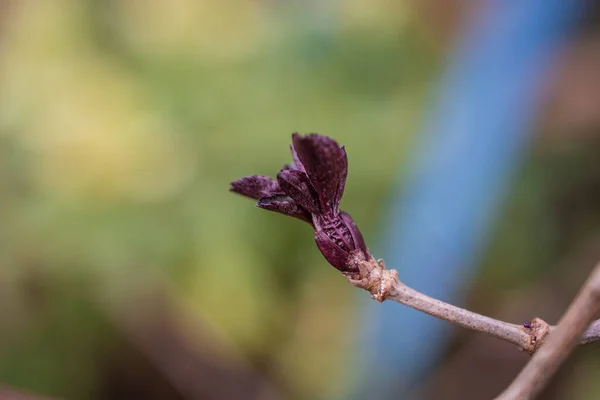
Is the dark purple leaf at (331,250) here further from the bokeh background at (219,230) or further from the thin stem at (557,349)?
the bokeh background at (219,230)

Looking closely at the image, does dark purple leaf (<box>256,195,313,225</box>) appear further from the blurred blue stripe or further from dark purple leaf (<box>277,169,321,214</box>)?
the blurred blue stripe

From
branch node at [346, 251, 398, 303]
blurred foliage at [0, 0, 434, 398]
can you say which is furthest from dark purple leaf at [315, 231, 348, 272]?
blurred foliage at [0, 0, 434, 398]

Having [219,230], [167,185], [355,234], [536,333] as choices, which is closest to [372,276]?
[355,234]

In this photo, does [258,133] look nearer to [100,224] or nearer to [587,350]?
[100,224]

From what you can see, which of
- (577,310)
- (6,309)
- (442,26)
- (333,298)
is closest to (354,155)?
(333,298)

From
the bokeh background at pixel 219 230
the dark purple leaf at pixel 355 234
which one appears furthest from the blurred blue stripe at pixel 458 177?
the dark purple leaf at pixel 355 234

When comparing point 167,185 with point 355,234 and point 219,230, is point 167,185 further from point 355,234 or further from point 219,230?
point 355,234
